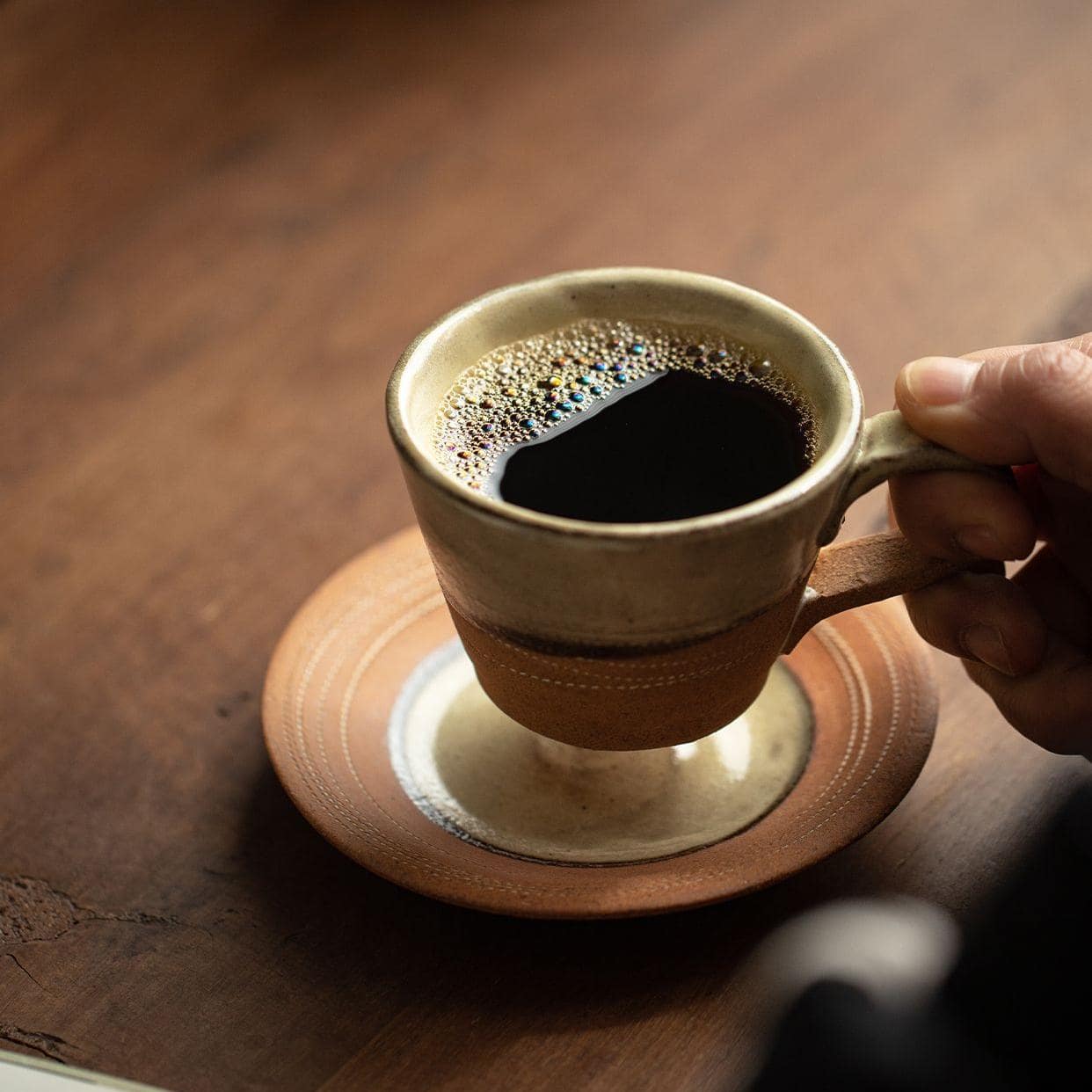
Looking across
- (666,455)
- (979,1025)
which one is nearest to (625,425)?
(666,455)

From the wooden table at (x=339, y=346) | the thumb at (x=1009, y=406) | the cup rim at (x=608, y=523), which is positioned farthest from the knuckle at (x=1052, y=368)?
the wooden table at (x=339, y=346)

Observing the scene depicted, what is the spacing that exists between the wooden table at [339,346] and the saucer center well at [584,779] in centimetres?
5

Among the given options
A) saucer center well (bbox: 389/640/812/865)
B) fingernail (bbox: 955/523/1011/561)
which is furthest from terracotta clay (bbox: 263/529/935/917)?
fingernail (bbox: 955/523/1011/561)

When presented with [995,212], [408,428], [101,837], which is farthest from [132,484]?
[995,212]

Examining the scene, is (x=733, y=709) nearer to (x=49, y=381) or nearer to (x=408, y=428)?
(x=408, y=428)

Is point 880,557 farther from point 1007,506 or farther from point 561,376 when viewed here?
point 561,376

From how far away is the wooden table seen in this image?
0.76m

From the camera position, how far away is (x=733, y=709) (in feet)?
2.74

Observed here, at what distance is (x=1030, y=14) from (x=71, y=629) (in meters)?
1.45

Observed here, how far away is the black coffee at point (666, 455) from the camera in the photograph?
2.64 ft

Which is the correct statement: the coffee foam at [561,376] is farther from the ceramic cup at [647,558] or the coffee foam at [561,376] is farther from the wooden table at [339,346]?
the wooden table at [339,346]

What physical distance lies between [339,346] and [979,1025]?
0.88 metres

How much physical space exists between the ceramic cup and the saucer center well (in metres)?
0.05

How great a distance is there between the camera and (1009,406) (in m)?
0.80
